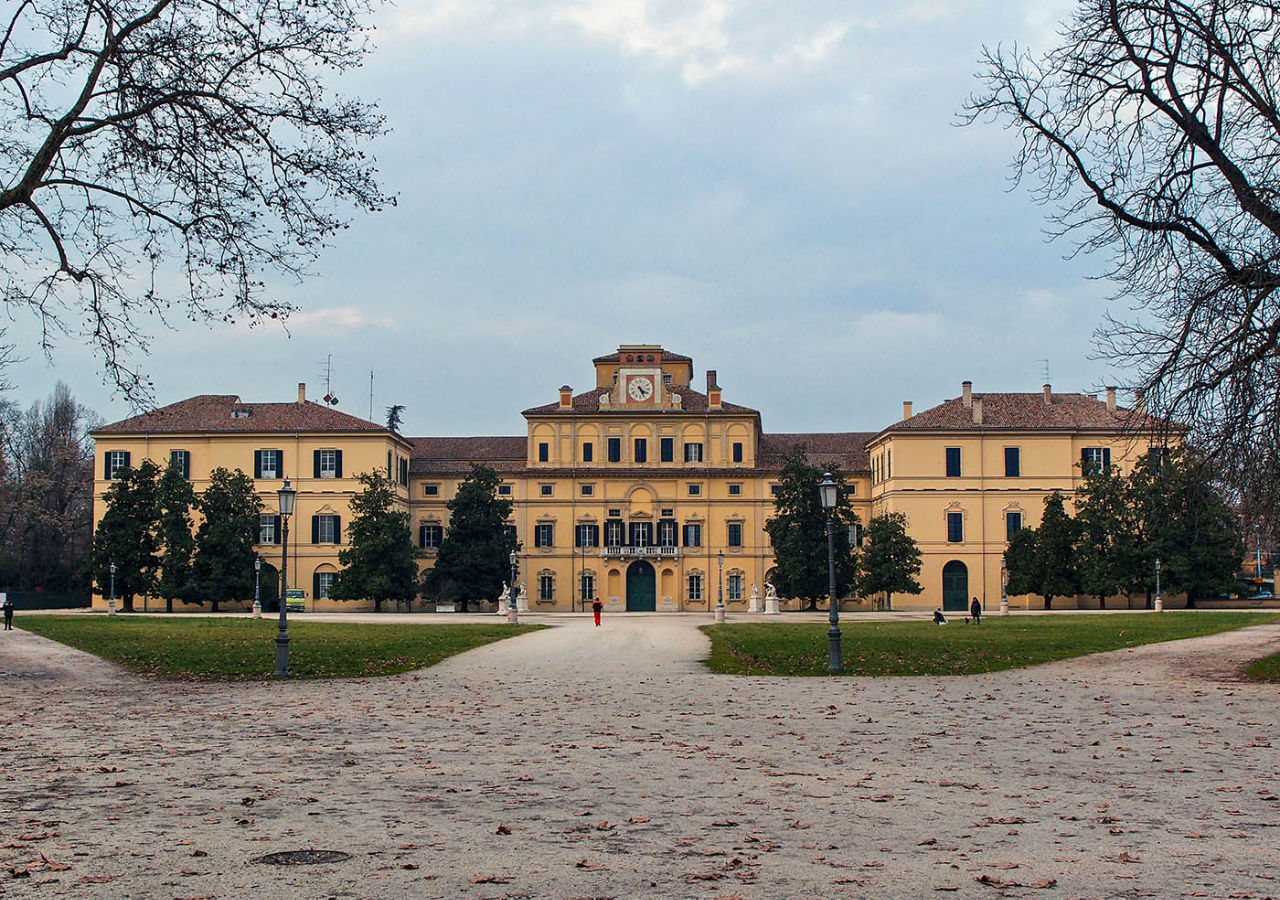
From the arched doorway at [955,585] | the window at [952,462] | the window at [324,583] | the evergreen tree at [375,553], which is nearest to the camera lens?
the evergreen tree at [375,553]

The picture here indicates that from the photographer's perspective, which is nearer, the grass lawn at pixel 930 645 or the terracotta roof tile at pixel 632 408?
the grass lawn at pixel 930 645

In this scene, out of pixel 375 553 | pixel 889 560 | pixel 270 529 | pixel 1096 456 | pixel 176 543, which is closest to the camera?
pixel 889 560

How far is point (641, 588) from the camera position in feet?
246

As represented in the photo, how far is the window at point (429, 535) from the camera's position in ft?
250

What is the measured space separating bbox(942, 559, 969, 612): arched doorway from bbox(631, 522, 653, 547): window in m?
16.9

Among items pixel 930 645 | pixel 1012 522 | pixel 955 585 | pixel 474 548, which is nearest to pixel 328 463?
pixel 474 548

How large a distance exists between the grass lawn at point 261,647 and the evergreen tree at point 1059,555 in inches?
1265

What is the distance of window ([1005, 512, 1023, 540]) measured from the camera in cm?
7062

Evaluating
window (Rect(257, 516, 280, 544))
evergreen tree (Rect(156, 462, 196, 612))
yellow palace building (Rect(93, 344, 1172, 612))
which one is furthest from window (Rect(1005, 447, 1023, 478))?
evergreen tree (Rect(156, 462, 196, 612))

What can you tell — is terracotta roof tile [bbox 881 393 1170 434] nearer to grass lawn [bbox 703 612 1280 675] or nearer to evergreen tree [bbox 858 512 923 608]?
evergreen tree [bbox 858 512 923 608]

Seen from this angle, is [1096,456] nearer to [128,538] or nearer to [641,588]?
[641,588]

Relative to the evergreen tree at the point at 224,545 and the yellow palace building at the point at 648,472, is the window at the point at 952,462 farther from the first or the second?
the evergreen tree at the point at 224,545

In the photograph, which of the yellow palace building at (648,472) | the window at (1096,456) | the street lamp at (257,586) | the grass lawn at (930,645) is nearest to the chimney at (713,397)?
the yellow palace building at (648,472)

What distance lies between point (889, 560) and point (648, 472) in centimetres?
1719
